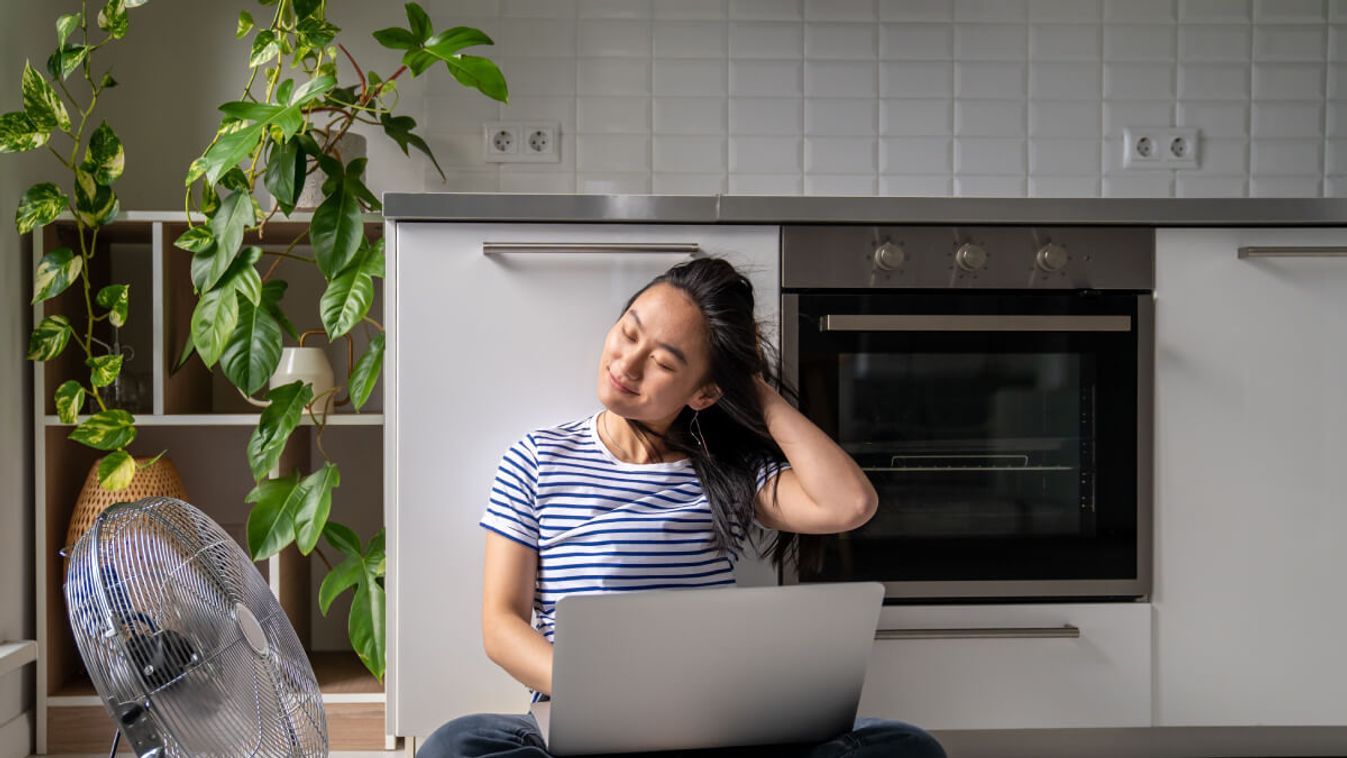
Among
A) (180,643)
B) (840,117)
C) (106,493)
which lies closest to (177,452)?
(106,493)

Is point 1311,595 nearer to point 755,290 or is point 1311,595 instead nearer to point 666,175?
point 755,290

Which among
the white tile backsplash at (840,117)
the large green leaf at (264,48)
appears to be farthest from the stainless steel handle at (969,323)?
the large green leaf at (264,48)

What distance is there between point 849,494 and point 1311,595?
83 centimetres

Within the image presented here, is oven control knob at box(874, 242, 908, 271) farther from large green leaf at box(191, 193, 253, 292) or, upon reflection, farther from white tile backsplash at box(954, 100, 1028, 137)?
large green leaf at box(191, 193, 253, 292)

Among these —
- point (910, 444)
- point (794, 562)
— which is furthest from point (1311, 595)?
point (794, 562)

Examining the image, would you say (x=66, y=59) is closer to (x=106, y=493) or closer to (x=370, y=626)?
(x=106, y=493)

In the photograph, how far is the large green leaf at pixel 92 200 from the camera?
5.73 ft

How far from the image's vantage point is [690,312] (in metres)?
1.26

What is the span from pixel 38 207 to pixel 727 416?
1.22 m

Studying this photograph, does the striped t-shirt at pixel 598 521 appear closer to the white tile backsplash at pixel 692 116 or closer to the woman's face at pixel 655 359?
the woman's face at pixel 655 359

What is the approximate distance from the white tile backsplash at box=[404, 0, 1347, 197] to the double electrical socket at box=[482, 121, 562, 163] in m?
0.02

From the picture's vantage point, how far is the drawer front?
60.1 inches

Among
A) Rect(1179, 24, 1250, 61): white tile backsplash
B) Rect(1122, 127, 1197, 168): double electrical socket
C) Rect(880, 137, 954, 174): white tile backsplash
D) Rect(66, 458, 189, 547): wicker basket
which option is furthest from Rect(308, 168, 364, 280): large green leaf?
Rect(1179, 24, 1250, 61): white tile backsplash

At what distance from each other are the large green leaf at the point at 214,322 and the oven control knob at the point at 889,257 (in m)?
1.02
